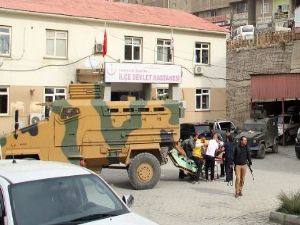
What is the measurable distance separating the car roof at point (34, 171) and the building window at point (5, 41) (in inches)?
906

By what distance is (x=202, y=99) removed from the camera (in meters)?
36.3

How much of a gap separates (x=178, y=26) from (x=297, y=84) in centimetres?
835

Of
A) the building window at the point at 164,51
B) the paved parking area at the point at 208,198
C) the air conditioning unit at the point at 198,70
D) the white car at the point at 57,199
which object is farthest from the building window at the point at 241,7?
the white car at the point at 57,199

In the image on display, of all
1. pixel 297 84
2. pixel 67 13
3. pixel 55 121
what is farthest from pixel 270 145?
pixel 55 121

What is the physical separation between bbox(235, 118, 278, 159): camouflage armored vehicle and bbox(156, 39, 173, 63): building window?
790 centimetres

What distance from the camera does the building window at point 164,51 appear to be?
34281mm

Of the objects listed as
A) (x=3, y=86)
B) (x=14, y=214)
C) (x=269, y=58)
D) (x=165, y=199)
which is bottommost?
(x=165, y=199)

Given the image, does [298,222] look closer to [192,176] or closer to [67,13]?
[192,176]

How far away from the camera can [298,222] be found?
10.2 metres

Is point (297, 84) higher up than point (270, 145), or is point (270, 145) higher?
point (297, 84)

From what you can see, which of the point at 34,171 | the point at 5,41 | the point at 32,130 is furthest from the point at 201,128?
the point at 34,171

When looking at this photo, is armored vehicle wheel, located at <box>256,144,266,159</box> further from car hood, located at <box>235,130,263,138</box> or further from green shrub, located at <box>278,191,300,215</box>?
green shrub, located at <box>278,191,300,215</box>

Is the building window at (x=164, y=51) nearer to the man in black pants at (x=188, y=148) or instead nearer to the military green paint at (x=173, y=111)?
the man in black pants at (x=188, y=148)

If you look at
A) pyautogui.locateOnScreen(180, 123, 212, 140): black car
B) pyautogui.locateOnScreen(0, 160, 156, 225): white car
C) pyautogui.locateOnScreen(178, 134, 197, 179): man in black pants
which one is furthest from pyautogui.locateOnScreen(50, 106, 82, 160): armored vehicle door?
pyautogui.locateOnScreen(180, 123, 212, 140): black car
